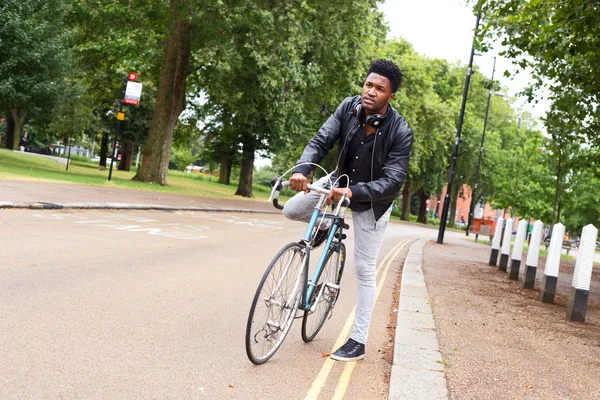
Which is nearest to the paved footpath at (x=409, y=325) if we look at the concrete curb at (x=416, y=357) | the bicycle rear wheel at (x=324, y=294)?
the concrete curb at (x=416, y=357)

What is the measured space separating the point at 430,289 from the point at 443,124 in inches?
1434

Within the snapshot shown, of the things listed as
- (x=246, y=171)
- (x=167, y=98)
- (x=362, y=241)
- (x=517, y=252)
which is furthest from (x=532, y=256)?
(x=246, y=171)

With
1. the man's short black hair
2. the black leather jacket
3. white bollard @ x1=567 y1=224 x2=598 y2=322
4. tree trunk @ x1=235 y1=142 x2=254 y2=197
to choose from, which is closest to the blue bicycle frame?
the black leather jacket

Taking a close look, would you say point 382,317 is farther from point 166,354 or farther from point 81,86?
point 81,86

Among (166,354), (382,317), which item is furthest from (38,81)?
(166,354)

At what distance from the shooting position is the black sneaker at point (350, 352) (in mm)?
4957

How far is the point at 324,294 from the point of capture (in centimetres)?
532

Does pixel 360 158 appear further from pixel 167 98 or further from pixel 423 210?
pixel 423 210

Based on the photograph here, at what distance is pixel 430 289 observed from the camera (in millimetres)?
9688

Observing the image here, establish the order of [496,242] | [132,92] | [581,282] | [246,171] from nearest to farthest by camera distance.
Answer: [581,282] < [496,242] < [132,92] < [246,171]

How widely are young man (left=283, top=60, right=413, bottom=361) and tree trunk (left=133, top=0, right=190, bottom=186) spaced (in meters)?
23.4

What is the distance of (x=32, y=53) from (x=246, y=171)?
17.7 m

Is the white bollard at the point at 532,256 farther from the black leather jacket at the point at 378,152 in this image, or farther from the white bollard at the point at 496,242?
the black leather jacket at the point at 378,152

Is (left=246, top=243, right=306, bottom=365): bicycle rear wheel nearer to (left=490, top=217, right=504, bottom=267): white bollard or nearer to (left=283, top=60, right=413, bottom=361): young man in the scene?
(left=283, top=60, right=413, bottom=361): young man
